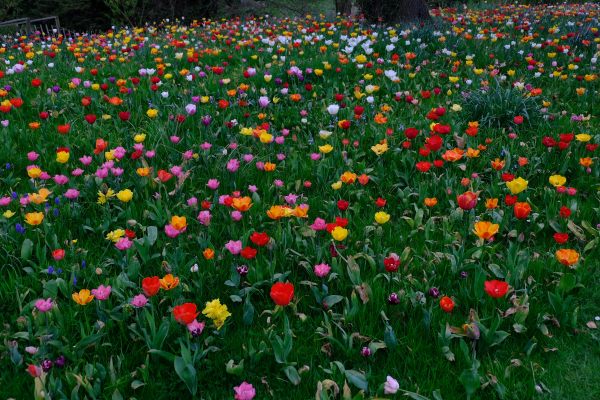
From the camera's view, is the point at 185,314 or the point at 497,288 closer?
the point at 185,314

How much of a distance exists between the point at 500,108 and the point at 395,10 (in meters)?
4.98

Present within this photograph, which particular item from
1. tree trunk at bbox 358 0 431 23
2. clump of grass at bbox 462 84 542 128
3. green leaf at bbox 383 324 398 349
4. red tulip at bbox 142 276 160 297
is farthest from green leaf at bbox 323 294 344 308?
tree trunk at bbox 358 0 431 23

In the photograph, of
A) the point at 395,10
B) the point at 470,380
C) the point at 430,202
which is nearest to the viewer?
the point at 470,380

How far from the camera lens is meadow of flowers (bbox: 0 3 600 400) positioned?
194cm

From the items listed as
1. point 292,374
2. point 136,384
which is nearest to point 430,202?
point 292,374

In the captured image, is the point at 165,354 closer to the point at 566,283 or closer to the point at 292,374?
the point at 292,374

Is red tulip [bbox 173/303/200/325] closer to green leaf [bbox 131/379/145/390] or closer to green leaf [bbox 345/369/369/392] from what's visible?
green leaf [bbox 131/379/145/390]

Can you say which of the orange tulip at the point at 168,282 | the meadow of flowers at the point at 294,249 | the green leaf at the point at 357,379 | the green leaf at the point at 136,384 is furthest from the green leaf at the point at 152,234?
the green leaf at the point at 357,379

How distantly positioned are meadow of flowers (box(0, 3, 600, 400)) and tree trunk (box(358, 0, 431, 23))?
4.19 m

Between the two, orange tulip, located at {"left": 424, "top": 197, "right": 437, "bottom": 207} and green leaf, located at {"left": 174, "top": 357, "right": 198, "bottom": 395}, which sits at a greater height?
orange tulip, located at {"left": 424, "top": 197, "right": 437, "bottom": 207}

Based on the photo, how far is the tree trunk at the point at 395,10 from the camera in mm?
8430

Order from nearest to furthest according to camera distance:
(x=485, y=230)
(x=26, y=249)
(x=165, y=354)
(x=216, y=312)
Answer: (x=165, y=354) → (x=216, y=312) → (x=485, y=230) → (x=26, y=249)

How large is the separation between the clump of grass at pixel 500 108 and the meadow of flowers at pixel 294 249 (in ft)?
0.06

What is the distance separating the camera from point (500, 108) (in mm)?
4062
